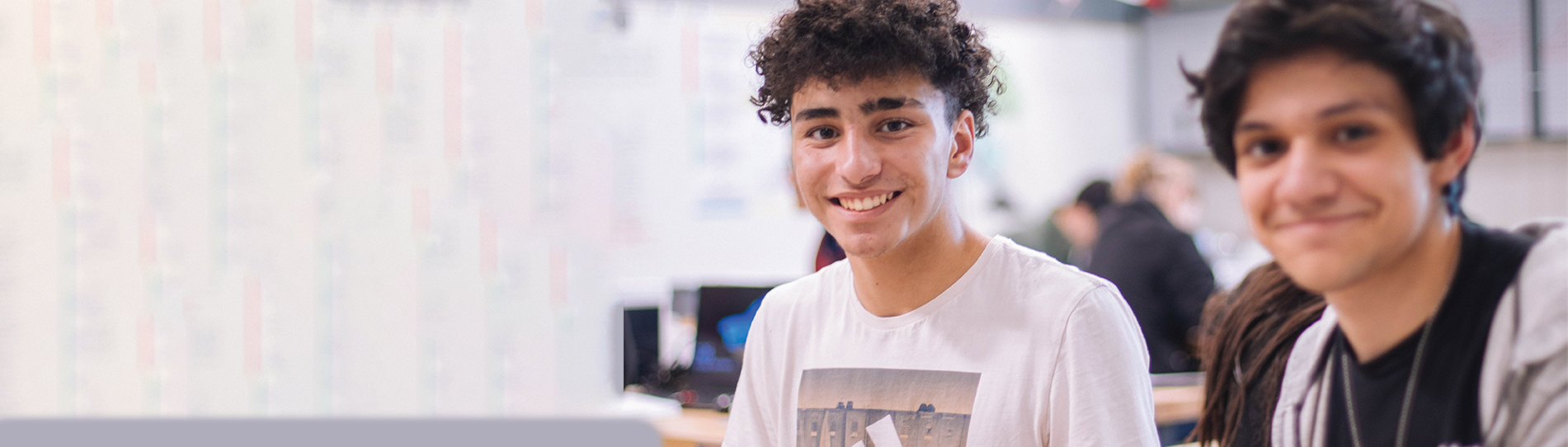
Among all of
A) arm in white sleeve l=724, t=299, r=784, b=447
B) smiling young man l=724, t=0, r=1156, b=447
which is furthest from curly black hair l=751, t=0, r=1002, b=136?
arm in white sleeve l=724, t=299, r=784, b=447

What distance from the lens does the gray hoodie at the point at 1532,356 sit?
59cm

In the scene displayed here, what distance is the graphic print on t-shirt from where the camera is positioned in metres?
1.08

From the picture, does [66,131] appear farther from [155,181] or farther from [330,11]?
[330,11]

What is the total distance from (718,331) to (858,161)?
70.3 inches

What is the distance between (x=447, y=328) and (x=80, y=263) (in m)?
0.92

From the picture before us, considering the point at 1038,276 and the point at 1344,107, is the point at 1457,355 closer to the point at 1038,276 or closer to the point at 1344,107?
the point at 1344,107

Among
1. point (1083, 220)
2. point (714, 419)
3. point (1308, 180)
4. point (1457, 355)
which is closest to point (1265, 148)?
point (1308, 180)

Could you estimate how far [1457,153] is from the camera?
619 millimetres

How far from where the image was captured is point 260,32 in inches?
101

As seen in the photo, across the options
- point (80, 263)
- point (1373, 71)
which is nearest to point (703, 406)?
point (80, 263)

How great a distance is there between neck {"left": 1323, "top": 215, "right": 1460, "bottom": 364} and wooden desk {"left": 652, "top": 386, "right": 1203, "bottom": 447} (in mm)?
1878

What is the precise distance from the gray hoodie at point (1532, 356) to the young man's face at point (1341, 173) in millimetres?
70

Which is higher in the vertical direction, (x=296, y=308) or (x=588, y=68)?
(x=588, y=68)

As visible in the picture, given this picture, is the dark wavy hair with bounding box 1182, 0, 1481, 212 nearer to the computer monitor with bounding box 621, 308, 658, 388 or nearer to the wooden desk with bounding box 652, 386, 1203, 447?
the wooden desk with bounding box 652, 386, 1203, 447
